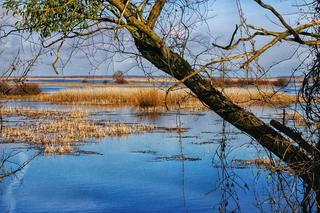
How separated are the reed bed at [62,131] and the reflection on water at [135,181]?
679mm

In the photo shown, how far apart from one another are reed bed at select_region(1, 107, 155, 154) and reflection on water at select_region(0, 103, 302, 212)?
2.23ft

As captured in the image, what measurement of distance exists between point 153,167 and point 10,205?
3.14 m

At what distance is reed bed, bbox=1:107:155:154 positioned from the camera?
1174 cm

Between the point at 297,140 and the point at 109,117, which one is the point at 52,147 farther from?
the point at 297,140

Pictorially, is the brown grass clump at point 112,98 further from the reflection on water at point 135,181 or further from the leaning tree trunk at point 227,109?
the leaning tree trunk at point 227,109

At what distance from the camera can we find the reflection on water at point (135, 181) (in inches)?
276

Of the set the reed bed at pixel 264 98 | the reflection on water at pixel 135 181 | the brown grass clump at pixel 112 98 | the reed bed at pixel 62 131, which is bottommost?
the reflection on water at pixel 135 181

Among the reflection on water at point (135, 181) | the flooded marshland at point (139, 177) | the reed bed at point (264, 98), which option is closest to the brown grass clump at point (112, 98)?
the flooded marshland at point (139, 177)

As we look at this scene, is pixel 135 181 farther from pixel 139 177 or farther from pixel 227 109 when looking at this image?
pixel 227 109

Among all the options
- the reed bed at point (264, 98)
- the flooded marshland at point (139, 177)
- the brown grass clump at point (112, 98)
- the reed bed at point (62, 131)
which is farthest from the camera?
the brown grass clump at point (112, 98)

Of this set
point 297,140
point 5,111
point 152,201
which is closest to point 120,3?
point 297,140

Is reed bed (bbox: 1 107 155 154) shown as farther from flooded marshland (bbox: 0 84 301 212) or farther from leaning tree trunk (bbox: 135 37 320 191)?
leaning tree trunk (bbox: 135 37 320 191)

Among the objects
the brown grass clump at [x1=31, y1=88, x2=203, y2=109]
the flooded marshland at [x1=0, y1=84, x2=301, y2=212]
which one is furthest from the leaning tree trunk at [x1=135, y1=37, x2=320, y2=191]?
the brown grass clump at [x1=31, y1=88, x2=203, y2=109]

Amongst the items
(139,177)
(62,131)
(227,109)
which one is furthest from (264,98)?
(62,131)
